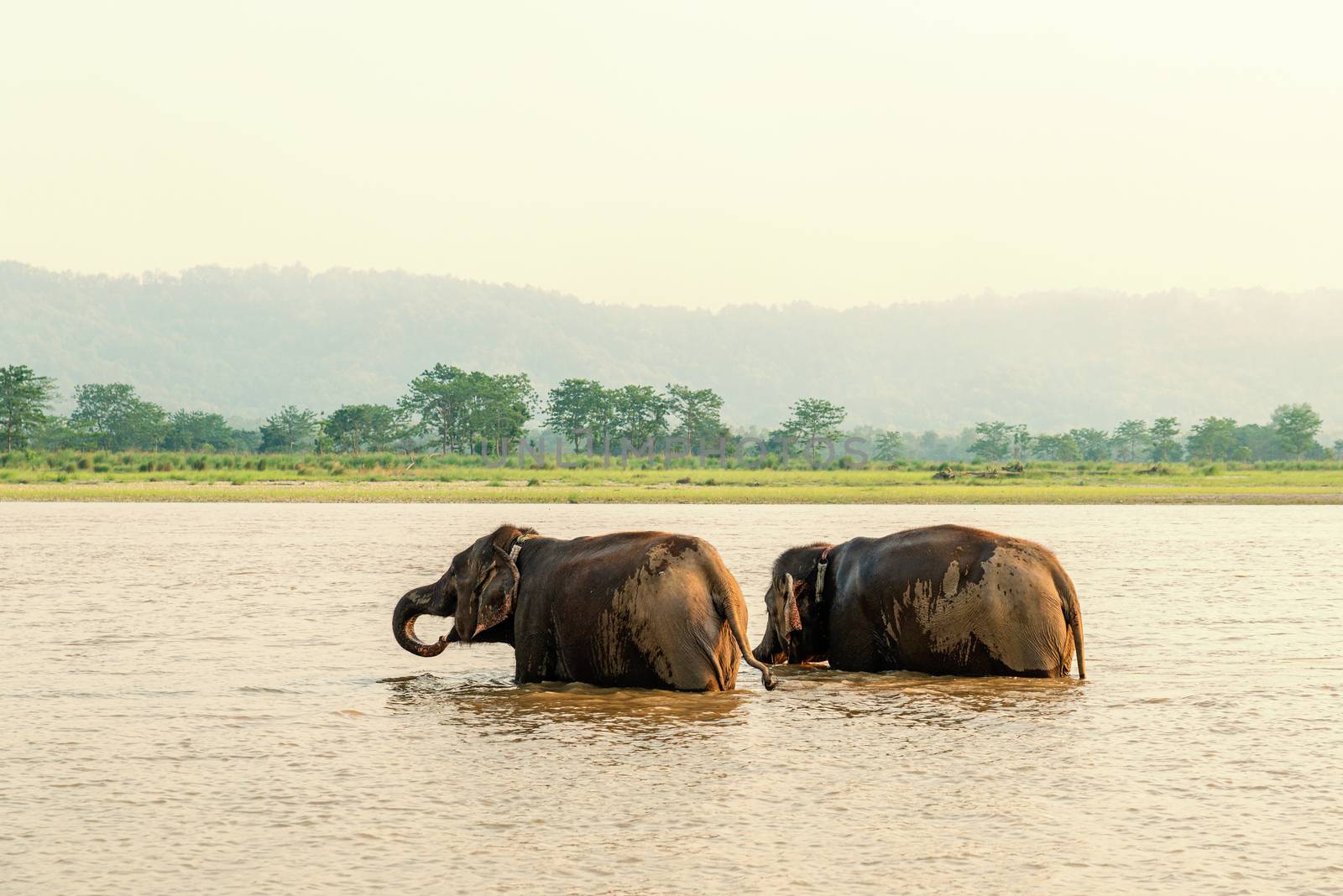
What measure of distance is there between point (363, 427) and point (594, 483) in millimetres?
73041

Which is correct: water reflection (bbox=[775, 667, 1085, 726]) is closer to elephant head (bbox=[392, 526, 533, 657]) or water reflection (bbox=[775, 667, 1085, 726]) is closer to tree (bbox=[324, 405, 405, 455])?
elephant head (bbox=[392, 526, 533, 657])

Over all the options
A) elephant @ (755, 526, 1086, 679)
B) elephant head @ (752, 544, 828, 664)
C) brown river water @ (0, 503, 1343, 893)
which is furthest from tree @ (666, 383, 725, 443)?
elephant @ (755, 526, 1086, 679)

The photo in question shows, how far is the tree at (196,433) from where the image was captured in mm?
168250

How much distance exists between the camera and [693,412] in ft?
509

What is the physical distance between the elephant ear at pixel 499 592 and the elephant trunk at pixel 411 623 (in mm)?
537

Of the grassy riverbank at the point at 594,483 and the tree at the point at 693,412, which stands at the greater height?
the tree at the point at 693,412

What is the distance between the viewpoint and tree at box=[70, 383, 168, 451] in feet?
541

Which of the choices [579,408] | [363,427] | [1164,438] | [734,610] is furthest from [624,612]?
[1164,438]

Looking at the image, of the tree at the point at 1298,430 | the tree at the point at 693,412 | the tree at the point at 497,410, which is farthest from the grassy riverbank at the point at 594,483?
the tree at the point at 1298,430

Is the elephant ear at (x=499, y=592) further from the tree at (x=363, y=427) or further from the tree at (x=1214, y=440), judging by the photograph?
the tree at (x=1214, y=440)

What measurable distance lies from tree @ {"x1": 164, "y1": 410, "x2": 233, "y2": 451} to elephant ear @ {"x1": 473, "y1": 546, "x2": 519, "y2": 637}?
159m

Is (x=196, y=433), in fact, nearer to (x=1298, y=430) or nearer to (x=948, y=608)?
(x=1298, y=430)

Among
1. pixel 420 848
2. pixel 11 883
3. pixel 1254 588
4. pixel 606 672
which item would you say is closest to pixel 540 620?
pixel 606 672

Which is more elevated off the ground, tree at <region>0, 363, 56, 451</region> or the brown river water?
tree at <region>0, 363, 56, 451</region>
